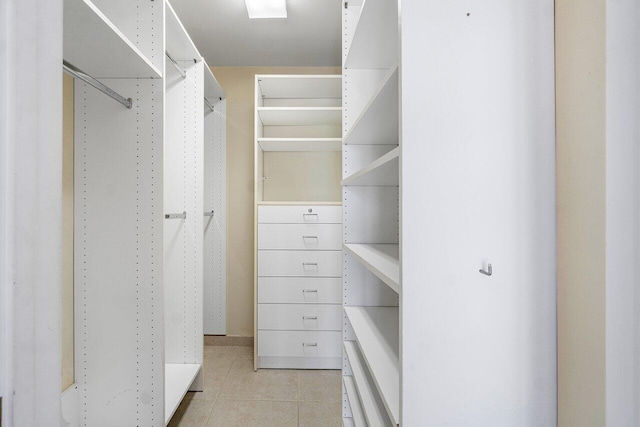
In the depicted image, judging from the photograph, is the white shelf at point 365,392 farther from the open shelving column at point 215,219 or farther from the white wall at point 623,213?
the open shelving column at point 215,219

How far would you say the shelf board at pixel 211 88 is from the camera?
2236 millimetres

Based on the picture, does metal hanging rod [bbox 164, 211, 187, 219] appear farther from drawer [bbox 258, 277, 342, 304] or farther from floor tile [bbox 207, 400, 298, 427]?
floor tile [bbox 207, 400, 298, 427]

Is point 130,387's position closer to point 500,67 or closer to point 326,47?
point 500,67

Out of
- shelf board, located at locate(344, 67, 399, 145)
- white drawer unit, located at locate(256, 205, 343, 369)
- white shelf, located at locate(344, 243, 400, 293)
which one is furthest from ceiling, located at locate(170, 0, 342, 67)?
white shelf, located at locate(344, 243, 400, 293)

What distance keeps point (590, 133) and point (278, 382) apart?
212 centimetres

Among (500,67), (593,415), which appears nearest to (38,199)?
(500,67)

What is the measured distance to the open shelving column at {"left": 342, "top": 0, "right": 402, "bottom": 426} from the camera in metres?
1.07

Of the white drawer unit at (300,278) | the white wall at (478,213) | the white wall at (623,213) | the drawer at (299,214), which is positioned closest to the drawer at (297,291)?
the white drawer unit at (300,278)

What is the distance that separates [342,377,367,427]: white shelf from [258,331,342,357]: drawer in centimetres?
72

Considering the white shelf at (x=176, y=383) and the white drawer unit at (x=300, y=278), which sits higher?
the white drawer unit at (x=300, y=278)

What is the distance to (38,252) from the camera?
1.30 ft

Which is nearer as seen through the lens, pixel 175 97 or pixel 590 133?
pixel 590 133

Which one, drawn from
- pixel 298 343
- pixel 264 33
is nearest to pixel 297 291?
pixel 298 343

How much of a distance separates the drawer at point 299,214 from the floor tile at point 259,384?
103cm
